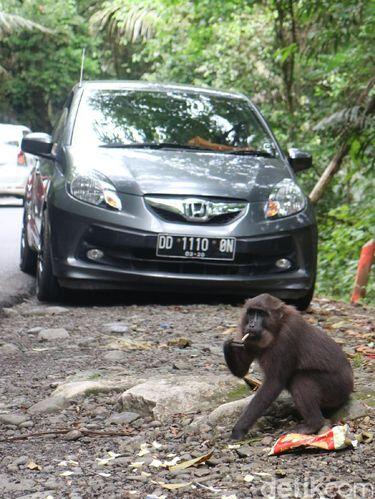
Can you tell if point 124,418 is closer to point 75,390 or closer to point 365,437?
point 75,390

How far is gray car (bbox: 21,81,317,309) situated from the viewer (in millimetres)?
7320

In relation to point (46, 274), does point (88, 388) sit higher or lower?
higher

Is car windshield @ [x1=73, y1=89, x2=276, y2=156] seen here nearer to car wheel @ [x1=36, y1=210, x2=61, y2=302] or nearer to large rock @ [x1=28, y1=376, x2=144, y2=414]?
car wheel @ [x1=36, y1=210, x2=61, y2=302]

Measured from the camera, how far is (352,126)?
10.4 m

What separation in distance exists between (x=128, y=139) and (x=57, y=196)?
3.04 feet

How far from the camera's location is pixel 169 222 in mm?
7320

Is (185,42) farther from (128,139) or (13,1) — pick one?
(13,1)

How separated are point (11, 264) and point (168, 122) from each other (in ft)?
11.3

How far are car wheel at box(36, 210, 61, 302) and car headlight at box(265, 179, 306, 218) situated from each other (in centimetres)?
170

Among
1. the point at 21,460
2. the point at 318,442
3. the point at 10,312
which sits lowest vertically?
the point at 10,312

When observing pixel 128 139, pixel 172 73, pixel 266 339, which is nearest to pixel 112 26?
pixel 172 73

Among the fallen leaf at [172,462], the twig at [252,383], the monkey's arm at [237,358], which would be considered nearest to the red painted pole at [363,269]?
the twig at [252,383]

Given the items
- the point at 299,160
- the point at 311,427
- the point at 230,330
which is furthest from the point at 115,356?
the point at 299,160

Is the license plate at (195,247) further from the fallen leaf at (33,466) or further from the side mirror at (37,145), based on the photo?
the fallen leaf at (33,466)
